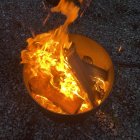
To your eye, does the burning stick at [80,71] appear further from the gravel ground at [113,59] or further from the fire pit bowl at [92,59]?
the gravel ground at [113,59]

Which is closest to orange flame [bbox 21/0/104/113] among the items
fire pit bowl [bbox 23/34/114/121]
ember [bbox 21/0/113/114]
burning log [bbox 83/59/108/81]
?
ember [bbox 21/0/113/114]

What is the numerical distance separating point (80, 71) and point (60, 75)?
0.35m

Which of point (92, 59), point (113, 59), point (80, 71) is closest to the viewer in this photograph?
point (80, 71)

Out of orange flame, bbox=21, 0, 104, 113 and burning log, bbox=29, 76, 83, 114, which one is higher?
orange flame, bbox=21, 0, 104, 113

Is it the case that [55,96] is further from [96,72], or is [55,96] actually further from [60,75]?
[96,72]

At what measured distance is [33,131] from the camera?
5160mm

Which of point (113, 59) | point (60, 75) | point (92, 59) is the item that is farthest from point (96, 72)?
point (113, 59)

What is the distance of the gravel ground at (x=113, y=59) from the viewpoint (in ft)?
17.1

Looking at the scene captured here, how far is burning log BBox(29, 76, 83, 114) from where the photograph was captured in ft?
15.8

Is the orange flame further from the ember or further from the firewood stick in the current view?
the firewood stick

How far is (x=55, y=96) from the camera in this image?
483 centimetres

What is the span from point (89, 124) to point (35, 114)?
1012 millimetres

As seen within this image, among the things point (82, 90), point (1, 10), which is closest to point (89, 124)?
point (82, 90)

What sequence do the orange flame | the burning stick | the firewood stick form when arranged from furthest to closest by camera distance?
1. the firewood stick
2. the orange flame
3. the burning stick
